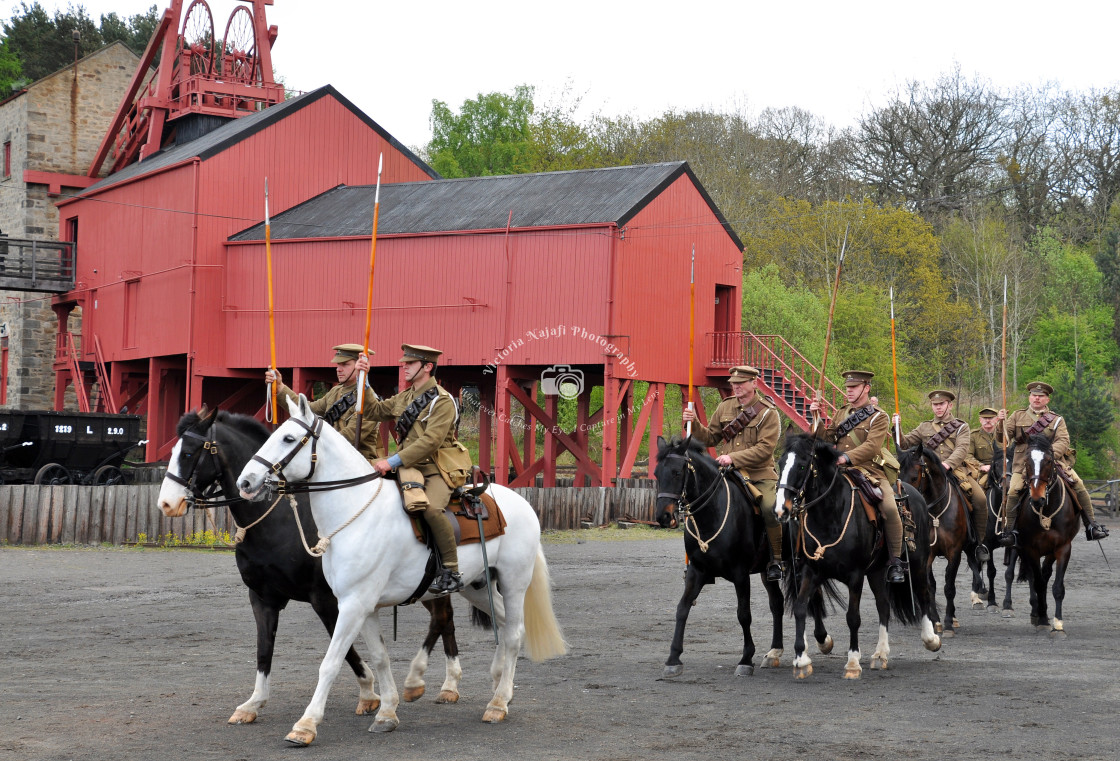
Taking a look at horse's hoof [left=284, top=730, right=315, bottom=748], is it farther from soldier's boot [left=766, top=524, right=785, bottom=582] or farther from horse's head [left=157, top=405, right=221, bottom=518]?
soldier's boot [left=766, top=524, right=785, bottom=582]

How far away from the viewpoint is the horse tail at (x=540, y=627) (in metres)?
9.57

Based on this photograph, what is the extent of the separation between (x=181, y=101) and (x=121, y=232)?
7056mm

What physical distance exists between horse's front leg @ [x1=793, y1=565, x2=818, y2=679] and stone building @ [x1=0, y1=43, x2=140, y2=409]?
122 feet

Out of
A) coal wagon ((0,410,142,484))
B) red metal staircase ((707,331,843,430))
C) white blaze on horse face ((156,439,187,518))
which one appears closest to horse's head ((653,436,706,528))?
white blaze on horse face ((156,439,187,518))

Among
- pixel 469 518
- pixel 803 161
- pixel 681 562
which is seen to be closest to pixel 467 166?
pixel 803 161

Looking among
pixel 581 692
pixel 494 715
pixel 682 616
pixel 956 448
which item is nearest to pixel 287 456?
pixel 494 715

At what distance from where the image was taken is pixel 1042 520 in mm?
14438

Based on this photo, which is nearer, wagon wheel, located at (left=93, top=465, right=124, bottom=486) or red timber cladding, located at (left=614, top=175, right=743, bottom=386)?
wagon wheel, located at (left=93, top=465, right=124, bottom=486)

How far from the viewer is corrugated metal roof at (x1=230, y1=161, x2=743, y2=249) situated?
3109 cm

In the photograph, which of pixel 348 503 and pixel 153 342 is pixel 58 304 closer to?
pixel 153 342

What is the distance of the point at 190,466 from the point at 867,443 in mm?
6063

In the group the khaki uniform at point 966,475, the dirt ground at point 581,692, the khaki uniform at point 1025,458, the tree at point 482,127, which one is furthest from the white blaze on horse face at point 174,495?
the tree at point 482,127

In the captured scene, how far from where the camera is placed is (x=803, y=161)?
197ft

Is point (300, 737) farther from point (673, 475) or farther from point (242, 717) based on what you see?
point (673, 475)
